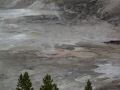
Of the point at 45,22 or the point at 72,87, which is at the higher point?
the point at 45,22

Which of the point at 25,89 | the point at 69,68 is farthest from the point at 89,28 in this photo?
the point at 25,89

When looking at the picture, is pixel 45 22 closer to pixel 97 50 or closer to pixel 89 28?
pixel 89 28

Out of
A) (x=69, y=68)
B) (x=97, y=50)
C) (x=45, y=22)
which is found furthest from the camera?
(x=45, y=22)

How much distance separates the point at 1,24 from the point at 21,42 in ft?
20.0

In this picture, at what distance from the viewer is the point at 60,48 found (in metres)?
20.7

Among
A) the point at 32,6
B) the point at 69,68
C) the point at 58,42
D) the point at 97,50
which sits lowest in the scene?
the point at 69,68

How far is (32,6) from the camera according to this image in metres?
34.6

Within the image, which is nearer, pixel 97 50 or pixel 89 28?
pixel 97 50

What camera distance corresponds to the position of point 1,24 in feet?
89.9

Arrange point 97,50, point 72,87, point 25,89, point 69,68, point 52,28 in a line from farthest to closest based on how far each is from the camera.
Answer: point 52,28 < point 97,50 < point 69,68 < point 72,87 < point 25,89

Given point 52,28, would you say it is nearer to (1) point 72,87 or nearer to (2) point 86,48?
(2) point 86,48

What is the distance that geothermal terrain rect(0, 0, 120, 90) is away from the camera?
51.0 feet

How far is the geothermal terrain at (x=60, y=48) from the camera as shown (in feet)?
51.0

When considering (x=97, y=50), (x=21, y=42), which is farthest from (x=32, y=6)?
(x=97, y=50)
